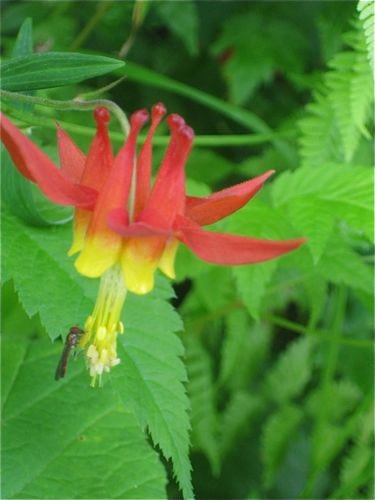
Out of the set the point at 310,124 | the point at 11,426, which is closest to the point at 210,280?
the point at 310,124

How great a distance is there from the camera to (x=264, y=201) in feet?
6.69

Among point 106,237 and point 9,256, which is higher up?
point 106,237

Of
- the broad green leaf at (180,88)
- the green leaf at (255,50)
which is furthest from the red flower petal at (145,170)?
the green leaf at (255,50)

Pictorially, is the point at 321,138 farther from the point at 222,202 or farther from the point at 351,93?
the point at 222,202

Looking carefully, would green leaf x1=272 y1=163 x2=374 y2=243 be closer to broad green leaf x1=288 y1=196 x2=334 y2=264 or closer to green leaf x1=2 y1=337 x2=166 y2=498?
broad green leaf x1=288 y1=196 x2=334 y2=264

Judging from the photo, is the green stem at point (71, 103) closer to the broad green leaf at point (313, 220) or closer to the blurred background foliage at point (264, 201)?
the broad green leaf at point (313, 220)

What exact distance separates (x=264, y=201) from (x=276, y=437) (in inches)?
33.3

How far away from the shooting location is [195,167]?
2451 millimetres

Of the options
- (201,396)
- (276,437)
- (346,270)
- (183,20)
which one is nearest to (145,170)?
(346,270)

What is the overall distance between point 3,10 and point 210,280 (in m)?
1.05

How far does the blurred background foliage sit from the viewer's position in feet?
6.57

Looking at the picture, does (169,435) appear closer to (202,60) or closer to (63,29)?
(63,29)

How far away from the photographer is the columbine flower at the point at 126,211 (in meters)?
1.06

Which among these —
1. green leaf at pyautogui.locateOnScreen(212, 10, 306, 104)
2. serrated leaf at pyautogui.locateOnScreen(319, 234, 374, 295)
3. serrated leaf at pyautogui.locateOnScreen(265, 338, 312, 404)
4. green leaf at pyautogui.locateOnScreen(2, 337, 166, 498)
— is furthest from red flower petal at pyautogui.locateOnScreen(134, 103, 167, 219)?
serrated leaf at pyautogui.locateOnScreen(265, 338, 312, 404)
